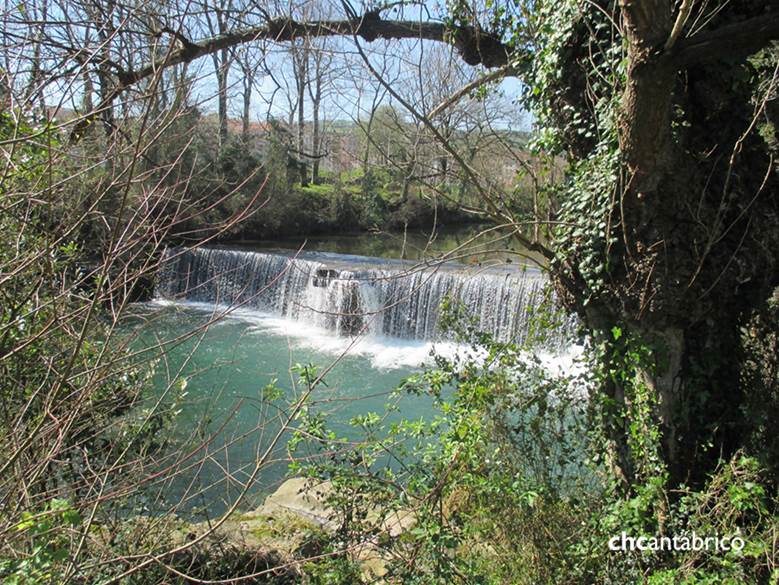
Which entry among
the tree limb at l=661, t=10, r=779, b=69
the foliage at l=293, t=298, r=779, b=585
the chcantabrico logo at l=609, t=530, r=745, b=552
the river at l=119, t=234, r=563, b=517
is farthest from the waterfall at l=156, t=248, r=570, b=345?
the tree limb at l=661, t=10, r=779, b=69

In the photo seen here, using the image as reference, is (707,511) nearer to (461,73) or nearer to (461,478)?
(461,478)

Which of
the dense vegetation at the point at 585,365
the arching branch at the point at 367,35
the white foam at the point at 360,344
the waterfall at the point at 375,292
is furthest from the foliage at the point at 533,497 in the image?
the waterfall at the point at 375,292

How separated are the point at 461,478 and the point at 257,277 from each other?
35.8 feet

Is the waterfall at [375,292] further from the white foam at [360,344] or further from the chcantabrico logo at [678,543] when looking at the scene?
the chcantabrico logo at [678,543]

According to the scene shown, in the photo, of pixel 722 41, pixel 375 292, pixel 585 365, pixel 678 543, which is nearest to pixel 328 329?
pixel 375 292

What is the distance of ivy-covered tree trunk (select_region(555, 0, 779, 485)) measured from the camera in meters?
3.22

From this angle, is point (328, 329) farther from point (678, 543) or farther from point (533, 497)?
point (678, 543)

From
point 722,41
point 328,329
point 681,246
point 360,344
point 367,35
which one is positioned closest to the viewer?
point 722,41

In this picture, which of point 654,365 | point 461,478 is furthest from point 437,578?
point 654,365

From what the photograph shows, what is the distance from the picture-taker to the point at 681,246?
327 centimetres

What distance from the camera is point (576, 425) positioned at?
371 cm

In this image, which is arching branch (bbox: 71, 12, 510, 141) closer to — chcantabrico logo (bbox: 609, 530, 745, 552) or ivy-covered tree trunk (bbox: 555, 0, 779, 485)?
ivy-covered tree trunk (bbox: 555, 0, 779, 485)

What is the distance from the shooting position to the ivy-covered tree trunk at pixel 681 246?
3223mm

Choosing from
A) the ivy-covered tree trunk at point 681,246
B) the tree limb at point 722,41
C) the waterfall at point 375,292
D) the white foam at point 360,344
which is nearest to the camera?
the tree limb at point 722,41
